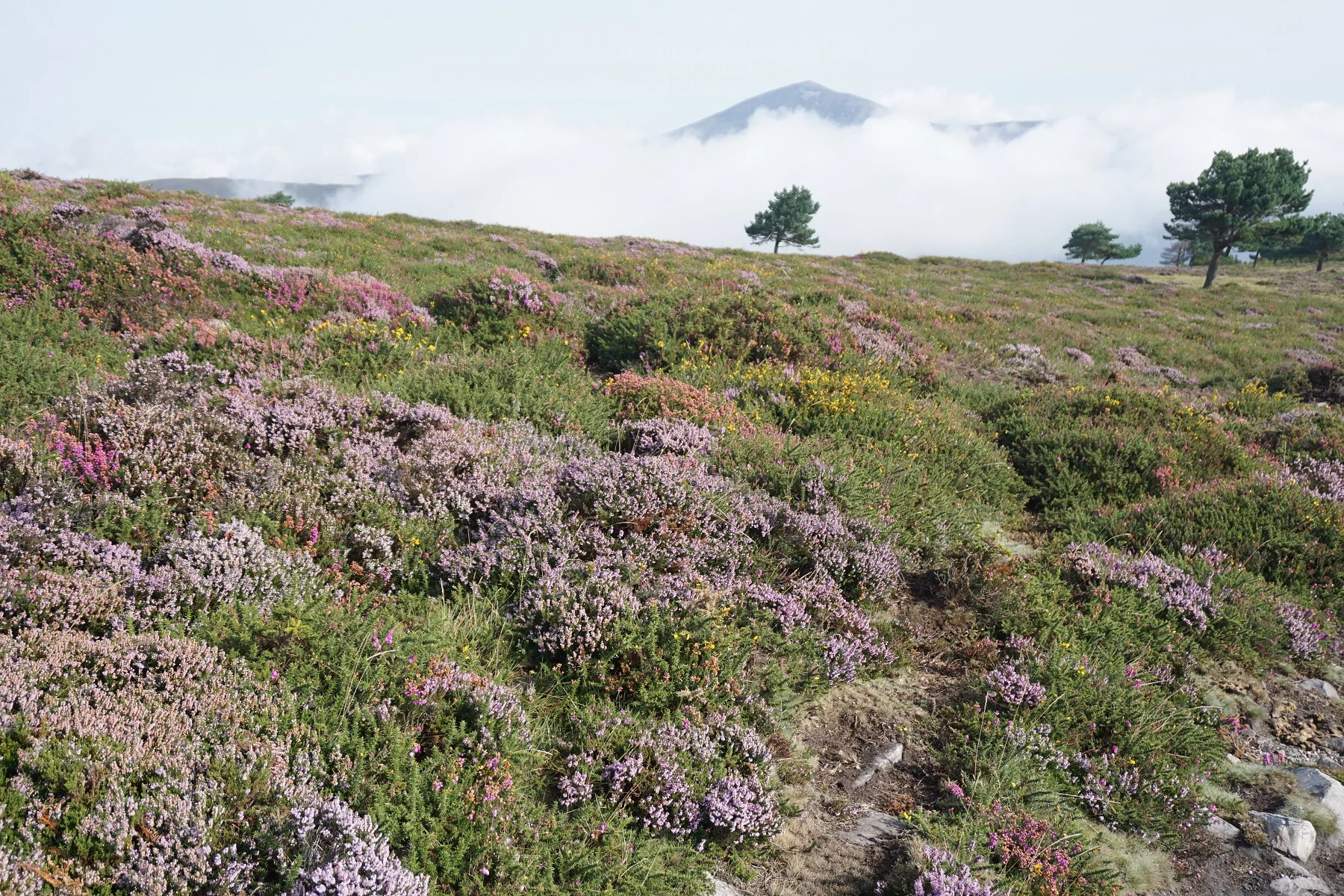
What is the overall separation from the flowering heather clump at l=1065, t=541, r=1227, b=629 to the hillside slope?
3 centimetres

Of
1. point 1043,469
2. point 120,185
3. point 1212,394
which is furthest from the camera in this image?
point 120,185

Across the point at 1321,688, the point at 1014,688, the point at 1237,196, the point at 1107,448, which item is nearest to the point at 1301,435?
the point at 1107,448

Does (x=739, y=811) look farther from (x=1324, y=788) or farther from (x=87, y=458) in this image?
(x=87, y=458)

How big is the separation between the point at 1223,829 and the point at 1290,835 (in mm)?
323

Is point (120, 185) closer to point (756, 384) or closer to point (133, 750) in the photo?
point (756, 384)

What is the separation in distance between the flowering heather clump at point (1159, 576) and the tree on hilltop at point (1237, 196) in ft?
162

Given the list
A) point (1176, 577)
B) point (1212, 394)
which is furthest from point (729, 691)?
point (1212, 394)

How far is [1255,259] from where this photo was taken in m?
75.4

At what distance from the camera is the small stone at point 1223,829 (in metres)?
3.87

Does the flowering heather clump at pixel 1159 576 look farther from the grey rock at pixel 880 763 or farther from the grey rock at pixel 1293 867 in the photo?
the grey rock at pixel 880 763

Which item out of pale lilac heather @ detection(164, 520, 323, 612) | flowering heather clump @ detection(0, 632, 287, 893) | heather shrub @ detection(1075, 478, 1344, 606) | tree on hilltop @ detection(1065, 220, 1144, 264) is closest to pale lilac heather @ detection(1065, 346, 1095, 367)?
heather shrub @ detection(1075, 478, 1344, 606)

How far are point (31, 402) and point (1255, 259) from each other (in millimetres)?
104328

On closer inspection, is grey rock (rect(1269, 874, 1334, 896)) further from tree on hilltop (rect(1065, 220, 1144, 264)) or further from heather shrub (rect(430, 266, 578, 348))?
tree on hilltop (rect(1065, 220, 1144, 264))

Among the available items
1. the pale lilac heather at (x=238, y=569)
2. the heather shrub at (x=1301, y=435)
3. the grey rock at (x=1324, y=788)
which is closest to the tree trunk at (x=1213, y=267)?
the heather shrub at (x=1301, y=435)
